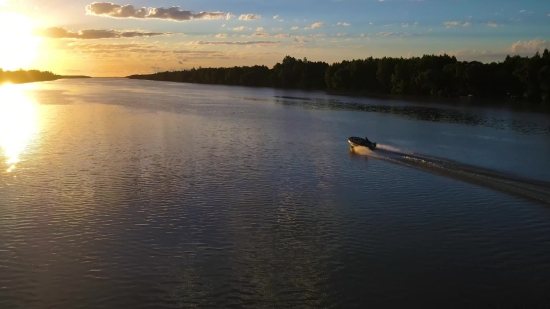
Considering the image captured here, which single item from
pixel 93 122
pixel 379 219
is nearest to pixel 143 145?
pixel 93 122

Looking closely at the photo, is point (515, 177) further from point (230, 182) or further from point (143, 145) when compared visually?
point (143, 145)

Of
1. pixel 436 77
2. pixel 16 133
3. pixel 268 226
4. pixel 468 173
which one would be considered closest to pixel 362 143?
pixel 468 173

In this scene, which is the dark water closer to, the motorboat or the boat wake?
the boat wake

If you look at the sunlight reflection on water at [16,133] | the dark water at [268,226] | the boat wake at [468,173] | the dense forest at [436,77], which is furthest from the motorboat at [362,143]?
the dense forest at [436,77]

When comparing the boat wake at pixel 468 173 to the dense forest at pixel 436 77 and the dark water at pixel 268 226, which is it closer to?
the dark water at pixel 268 226

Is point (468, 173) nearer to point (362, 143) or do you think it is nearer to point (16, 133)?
point (362, 143)
